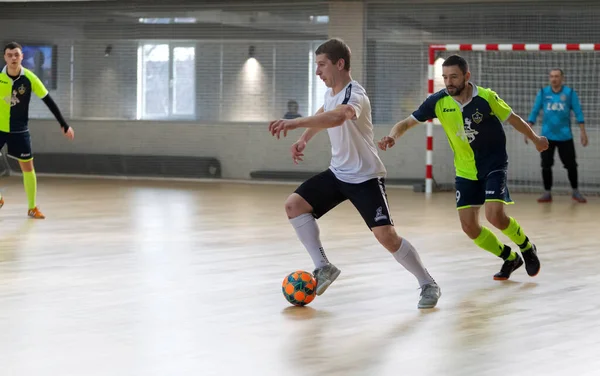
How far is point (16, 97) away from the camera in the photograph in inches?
462

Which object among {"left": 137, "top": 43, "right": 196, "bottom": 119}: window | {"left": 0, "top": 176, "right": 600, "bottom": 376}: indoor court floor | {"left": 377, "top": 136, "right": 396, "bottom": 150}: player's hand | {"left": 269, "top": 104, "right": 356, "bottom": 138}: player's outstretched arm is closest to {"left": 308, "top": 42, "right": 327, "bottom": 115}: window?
{"left": 137, "top": 43, "right": 196, "bottom": 119}: window

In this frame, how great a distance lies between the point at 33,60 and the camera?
20.5 meters

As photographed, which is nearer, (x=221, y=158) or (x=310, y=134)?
(x=310, y=134)

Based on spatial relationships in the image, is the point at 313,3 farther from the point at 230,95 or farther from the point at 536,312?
the point at 536,312

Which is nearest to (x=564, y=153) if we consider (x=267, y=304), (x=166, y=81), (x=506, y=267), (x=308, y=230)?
(x=506, y=267)

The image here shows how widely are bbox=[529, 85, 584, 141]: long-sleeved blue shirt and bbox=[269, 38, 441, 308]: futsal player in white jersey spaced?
8.78 m

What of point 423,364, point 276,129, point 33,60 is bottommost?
point 423,364

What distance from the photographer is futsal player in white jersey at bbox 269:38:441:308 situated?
631 cm

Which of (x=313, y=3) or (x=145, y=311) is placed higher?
(x=313, y=3)

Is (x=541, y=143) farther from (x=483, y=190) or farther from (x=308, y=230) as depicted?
(x=308, y=230)

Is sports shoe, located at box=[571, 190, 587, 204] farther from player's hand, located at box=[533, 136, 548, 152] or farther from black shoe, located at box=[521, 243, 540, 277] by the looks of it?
player's hand, located at box=[533, 136, 548, 152]

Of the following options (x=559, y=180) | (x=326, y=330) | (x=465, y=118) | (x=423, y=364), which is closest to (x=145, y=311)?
(x=326, y=330)

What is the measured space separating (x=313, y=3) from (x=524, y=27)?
3.61m

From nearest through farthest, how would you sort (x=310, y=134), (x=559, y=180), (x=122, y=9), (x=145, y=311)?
1. (x=145, y=311)
2. (x=310, y=134)
3. (x=559, y=180)
4. (x=122, y=9)
